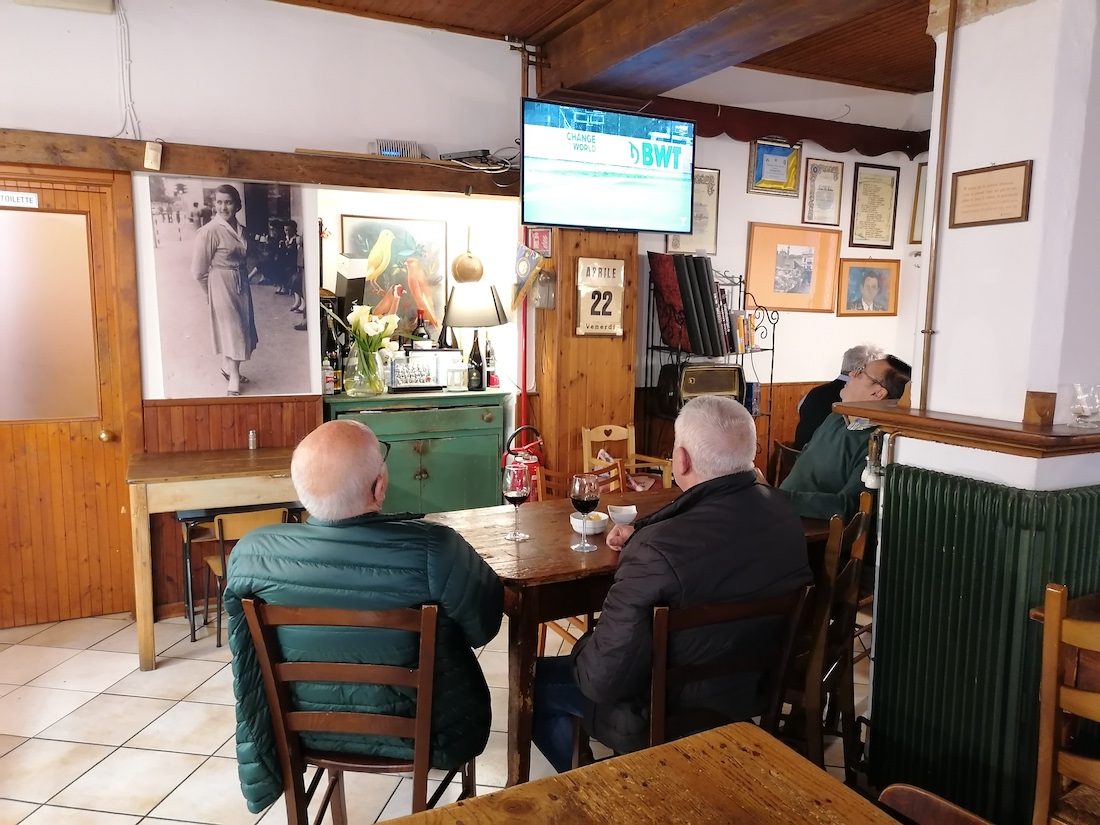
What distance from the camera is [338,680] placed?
186cm

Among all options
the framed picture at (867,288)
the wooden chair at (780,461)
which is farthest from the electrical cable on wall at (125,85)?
the framed picture at (867,288)

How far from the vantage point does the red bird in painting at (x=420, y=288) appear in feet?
17.8

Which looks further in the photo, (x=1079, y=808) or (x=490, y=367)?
(x=490, y=367)

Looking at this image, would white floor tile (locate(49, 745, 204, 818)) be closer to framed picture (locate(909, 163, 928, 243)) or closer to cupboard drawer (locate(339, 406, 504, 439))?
cupboard drawer (locate(339, 406, 504, 439))

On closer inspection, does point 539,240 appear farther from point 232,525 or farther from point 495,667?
point 495,667

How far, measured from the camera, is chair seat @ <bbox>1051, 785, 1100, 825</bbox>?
177 cm

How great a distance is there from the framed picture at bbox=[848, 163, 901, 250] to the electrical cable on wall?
4.91 metres

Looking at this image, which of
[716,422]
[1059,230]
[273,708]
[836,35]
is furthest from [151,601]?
[836,35]

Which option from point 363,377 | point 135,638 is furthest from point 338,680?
point 363,377

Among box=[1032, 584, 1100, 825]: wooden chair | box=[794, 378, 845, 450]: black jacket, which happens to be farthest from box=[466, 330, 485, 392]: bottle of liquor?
box=[1032, 584, 1100, 825]: wooden chair

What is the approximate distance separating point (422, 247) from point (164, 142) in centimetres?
176

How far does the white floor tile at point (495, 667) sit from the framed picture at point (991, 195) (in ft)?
8.28

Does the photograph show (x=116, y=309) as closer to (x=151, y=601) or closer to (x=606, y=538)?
(x=151, y=601)

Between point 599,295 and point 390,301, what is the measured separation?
4.60 feet
